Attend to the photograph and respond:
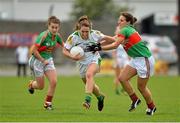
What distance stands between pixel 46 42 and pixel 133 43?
81.8 inches

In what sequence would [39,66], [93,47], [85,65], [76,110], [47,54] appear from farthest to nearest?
[39,66], [47,54], [76,110], [85,65], [93,47]

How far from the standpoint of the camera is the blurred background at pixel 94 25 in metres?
50.6

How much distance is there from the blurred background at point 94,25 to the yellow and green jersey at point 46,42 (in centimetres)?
2580

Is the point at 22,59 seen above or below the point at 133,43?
below

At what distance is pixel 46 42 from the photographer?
58.6ft

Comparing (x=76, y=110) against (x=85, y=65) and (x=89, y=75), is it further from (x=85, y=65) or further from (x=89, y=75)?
(x=89, y=75)

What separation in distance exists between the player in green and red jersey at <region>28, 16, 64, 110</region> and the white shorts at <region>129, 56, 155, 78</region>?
1.90 meters

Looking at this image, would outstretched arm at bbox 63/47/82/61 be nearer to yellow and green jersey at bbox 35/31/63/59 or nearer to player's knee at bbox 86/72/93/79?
player's knee at bbox 86/72/93/79

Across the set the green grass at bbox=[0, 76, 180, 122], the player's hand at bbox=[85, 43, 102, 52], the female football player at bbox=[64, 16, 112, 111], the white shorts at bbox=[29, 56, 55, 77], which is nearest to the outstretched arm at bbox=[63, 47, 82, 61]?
the female football player at bbox=[64, 16, 112, 111]

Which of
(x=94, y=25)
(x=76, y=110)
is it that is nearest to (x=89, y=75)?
(x=76, y=110)

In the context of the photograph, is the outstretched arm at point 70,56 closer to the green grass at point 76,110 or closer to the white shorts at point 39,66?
the white shorts at point 39,66

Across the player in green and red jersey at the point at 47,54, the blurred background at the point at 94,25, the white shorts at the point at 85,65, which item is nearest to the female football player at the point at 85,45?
the white shorts at the point at 85,65

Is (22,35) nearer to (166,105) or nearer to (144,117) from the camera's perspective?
(166,105)

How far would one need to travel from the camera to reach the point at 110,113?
16.8 m
